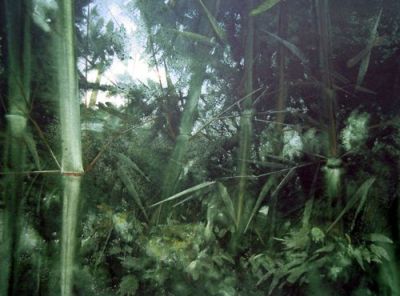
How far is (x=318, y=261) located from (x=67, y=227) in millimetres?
687

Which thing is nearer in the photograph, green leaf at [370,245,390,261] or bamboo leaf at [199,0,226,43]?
green leaf at [370,245,390,261]

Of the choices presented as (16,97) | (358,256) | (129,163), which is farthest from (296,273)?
(16,97)

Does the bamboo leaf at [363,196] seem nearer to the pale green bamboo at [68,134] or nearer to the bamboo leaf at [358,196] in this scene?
the bamboo leaf at [358,196]

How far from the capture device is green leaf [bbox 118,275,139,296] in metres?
0.97

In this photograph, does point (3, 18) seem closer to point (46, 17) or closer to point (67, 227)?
point (46, 17)

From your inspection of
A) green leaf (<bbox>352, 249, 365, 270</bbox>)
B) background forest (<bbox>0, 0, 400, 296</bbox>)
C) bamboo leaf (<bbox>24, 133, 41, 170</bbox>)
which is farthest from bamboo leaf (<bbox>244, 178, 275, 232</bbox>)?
bamboo leaf (<bbox>24, 133, 41, 170</bbox>)

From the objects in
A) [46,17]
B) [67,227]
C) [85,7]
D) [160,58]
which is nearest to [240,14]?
[160,58]

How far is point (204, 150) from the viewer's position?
1104 mm

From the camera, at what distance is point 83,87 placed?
1.08m

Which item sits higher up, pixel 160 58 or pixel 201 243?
pixel 160 58

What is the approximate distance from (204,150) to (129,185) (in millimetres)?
245

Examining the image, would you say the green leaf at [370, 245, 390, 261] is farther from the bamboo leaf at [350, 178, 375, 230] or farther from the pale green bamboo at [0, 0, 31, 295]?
the pale green bamboo at [0, 0, 31, 295]

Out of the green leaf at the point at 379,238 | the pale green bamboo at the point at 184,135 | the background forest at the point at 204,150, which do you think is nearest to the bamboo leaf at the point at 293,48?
the background forest at the point at 204,150

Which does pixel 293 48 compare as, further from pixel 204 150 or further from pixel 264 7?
pixel 204 150
